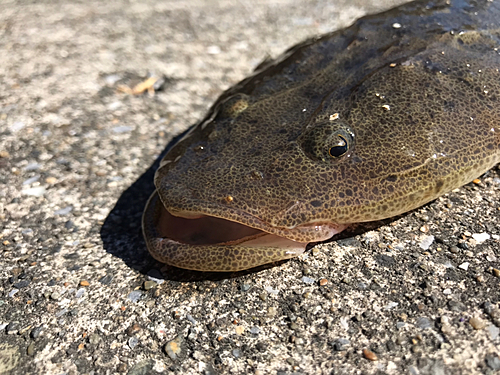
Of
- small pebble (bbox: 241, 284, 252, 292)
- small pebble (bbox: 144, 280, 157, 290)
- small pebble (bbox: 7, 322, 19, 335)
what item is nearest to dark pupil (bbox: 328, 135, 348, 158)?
small pebble (bbox: 241, 284, 252, 292)

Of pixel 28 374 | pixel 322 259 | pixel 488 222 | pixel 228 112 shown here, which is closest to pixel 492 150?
pixel 488 222

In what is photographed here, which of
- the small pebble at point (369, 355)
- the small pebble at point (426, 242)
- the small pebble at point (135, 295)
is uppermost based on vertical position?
the small pebble at point (369, 355)

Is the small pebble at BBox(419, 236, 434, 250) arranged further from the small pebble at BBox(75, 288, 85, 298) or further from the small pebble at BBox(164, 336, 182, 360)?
the small pebble at BBox(75, 288, 85, 298)

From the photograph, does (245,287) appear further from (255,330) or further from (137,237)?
(137,237)

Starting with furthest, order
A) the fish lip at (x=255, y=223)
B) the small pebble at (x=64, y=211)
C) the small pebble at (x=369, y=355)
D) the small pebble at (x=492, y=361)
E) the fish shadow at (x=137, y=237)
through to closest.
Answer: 1. the small pebble at (x=64, y=211)
2. the fish shadow at (x=137, y=237)
3. the fish lip at (x=255, y=223)
4. the small pebble at (x=369, y=355)
5. the small pebble at (x=492, y=361)

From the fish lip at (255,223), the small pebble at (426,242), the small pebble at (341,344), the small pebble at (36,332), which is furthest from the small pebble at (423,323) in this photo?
the small pebble at (36,332)

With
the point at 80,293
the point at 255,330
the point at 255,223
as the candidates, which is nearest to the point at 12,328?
the point at 80,293

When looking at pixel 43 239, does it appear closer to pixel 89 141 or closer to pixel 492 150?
pixel 89 141

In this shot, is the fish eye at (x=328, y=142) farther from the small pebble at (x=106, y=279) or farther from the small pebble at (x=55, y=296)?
the small pebble at (x=55, y=296)
